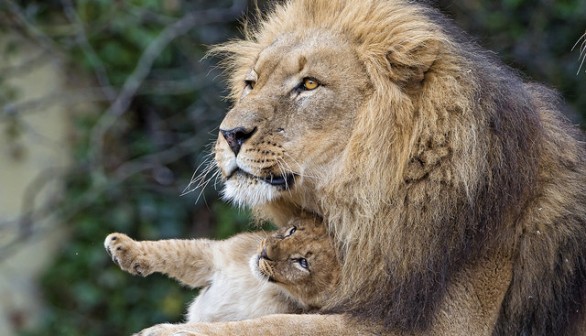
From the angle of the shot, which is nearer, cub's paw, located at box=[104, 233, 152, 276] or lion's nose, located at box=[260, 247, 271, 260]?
lion's nose, located at box=[260, 247, 271, 260]

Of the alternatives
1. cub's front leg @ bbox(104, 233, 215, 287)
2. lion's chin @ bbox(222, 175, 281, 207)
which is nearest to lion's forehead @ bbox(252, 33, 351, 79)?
lion's chin @ bbox(222, 175, 281, 207)

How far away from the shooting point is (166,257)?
4.25 meters

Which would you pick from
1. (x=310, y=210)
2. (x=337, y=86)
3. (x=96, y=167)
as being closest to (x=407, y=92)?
(x=337, y=86)

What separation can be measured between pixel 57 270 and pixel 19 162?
0.81 meters

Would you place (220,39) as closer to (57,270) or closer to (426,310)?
(57,270)

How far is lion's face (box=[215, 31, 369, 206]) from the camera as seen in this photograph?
11.8 ft

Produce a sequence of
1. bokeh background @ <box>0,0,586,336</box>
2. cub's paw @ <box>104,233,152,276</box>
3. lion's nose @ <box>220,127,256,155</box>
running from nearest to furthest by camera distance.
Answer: lion's nose @ <box>220,127,256,155</box>, cub's paw @ <box>104,233,152,276</box>, bokeh background @ <box>0,0,586,336</box>

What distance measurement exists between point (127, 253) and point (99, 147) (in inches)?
137

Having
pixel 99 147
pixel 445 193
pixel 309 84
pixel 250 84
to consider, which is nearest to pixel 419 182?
pixel 445 193

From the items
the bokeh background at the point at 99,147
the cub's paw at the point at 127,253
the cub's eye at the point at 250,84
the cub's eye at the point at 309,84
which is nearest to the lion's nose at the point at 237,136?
the cub's eye at the point at 309,84

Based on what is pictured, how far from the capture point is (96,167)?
7543mm

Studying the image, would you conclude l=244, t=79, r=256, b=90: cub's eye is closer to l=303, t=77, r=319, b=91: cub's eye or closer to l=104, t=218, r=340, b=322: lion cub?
l=303, t=77, r=319, b=91: cub's eye

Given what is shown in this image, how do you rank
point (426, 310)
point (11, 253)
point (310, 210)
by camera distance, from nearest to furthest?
point (426, 310)
point (310, 210)
point (11, 253)

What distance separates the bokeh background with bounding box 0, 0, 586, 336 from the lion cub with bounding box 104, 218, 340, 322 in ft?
10.2
